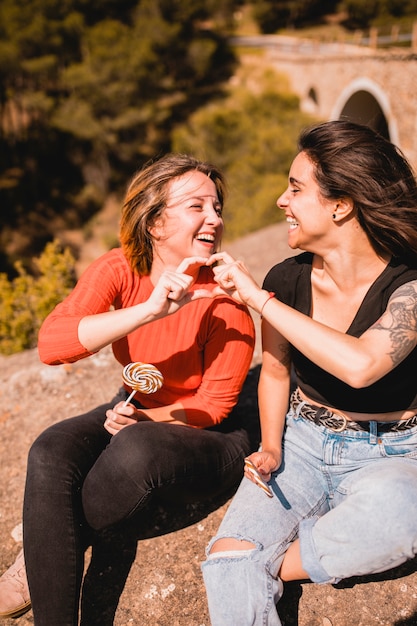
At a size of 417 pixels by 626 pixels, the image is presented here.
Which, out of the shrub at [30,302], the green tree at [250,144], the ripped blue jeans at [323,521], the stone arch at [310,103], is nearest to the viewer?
the ripped blue jeans at [323,521]

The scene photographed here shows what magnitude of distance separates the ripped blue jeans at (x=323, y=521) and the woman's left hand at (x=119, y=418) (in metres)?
0.54

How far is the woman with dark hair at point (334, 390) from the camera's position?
1613 millimetres

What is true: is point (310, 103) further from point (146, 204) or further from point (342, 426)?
point (342, 426)

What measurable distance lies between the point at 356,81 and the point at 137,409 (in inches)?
755

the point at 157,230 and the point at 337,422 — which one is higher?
the point at 157,230

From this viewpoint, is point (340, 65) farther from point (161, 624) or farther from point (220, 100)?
point (161, 624)

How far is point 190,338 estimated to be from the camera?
2146 mm

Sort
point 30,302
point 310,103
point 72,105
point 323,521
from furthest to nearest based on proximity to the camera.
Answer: point 310,103 < point 72,105 < point 30,302 < point 323,521

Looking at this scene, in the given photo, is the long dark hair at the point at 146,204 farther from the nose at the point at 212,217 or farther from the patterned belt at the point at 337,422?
the patterned belt at the point at 337,422

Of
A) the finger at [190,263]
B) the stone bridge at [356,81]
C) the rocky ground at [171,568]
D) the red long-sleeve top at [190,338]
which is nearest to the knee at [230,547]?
the rocky ground at [171,568]

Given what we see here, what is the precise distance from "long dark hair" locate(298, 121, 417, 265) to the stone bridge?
5.88 m

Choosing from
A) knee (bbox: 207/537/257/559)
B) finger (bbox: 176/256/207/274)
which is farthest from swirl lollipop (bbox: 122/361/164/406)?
knee (bbox: 207/537/257/559)

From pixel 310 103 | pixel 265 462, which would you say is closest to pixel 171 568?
pixel 265 462

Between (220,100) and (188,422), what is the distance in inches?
1144
